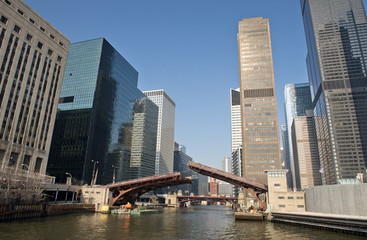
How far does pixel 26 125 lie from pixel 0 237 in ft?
181

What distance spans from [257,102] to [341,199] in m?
90.8

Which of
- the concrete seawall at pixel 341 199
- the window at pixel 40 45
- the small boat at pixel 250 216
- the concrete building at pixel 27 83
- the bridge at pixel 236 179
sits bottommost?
the small boat at pixel 250 216

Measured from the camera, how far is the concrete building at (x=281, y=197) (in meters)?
56.0

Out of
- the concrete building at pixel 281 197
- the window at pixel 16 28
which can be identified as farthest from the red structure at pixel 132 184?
the window at pixel 16 28

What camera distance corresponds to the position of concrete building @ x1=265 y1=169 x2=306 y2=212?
5597 centimetres

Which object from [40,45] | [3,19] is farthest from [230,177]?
[3,19]

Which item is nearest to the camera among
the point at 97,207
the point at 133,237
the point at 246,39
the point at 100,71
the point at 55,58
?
the point at 133,237

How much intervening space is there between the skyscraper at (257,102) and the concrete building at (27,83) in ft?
277

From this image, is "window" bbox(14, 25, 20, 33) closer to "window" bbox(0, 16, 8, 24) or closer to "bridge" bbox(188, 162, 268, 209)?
"window" bbox(0, 16, 8, 24)

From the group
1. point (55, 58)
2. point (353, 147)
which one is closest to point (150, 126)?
point (55, 58)

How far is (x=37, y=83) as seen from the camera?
257 ft

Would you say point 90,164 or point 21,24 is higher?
point 21,24

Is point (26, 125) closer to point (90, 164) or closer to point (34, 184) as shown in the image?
point (34, 184)

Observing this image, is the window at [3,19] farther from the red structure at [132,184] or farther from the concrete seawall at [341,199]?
the concrete seawall at [341,199]
